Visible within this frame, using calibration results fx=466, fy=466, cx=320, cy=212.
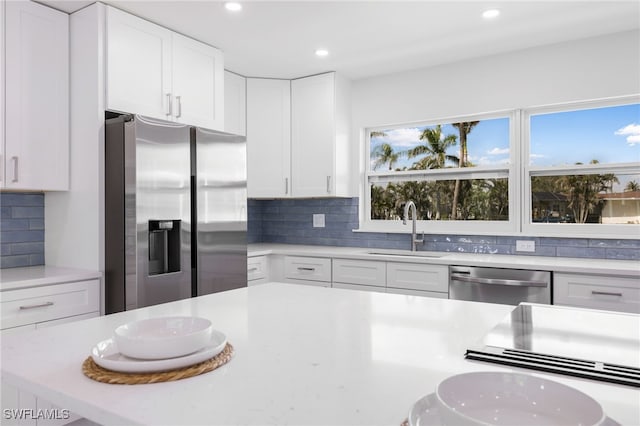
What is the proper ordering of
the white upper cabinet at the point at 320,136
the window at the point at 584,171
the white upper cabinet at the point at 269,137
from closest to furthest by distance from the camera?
the window at the point at 584,171 → the white upper cabinet at the point at 320,136 → the white upper cabinet at the point at 269,137

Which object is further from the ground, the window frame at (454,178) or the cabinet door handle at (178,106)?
the cabinet door handle at (178,106)

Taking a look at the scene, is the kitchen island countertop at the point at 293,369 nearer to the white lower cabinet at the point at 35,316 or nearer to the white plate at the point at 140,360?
the white plate at the point at 140,360

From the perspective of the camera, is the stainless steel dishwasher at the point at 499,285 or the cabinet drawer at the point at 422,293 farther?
the cabinet drawer at the point at 422,293

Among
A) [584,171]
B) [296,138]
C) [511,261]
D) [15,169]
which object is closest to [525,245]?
[511,261]

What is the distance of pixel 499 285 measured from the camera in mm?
2941

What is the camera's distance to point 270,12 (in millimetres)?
2812

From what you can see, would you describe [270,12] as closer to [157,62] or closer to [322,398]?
[157,62]

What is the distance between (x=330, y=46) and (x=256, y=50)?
55cm

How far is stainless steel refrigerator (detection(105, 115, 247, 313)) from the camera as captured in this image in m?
2.54

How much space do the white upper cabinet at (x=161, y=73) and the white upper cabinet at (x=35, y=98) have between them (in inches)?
12.8

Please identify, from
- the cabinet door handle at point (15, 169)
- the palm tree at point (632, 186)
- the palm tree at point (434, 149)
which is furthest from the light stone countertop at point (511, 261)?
the cabinet door handle at point (15, 169)

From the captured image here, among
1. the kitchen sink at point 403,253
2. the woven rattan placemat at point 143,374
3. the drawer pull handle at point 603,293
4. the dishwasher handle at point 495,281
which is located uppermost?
the woven rattan placemat at point 143,374

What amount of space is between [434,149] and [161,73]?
2233 mm

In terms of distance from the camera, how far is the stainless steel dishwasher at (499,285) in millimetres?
2820
